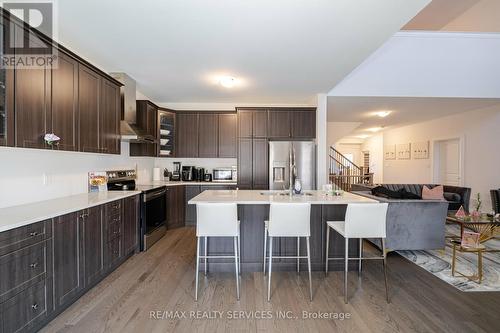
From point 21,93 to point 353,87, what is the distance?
Answer: 189 inches

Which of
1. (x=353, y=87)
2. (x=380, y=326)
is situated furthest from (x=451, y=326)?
(x=353, y=87)

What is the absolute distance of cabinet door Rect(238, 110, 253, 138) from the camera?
17.3 feet

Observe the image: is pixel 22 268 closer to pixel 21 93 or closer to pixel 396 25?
pixel 21 93

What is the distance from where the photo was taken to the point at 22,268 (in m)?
1.84

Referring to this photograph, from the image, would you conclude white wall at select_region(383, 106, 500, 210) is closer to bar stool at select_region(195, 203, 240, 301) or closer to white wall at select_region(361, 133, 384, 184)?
white wall at select_region(361, 133, 384, 184)

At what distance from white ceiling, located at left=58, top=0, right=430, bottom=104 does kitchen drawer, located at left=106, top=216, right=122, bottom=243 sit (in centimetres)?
205

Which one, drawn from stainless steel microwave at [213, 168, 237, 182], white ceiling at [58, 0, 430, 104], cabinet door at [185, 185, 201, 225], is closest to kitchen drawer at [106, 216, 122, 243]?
white ceiling at [58, 0, 430, 104]

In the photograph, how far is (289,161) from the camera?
5.05 metres

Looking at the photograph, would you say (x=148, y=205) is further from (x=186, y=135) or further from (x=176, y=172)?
(x=186, y=135)

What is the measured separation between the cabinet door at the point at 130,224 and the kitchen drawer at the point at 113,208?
0.13m

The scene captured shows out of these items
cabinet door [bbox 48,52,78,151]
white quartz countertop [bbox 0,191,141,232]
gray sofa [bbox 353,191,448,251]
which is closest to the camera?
white quartz countertop [bbox 0,191,141,232]

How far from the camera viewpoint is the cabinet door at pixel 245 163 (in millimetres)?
5281

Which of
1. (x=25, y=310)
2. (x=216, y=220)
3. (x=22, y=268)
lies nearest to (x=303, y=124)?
(x=216, y=220)

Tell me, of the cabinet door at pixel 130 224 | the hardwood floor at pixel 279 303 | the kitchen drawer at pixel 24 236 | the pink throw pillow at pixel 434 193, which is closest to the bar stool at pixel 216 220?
the hardwood floor at pixel 279 303
